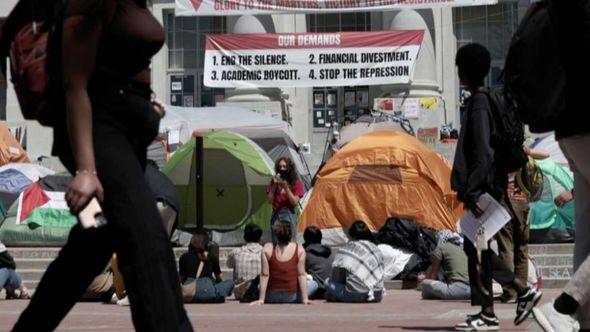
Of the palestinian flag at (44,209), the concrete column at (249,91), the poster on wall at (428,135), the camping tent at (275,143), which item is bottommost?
the palestinian flag at (44,209)

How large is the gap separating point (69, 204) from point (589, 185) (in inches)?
98.4

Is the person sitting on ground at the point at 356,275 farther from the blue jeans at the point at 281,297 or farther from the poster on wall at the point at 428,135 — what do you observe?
the poster on wall at the point at 428,135

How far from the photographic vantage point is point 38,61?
4.39 meters

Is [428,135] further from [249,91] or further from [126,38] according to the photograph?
[126,38]

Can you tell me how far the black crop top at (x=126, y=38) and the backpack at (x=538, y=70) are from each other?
194 cm

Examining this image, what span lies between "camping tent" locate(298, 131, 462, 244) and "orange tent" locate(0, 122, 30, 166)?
9116 millimetres

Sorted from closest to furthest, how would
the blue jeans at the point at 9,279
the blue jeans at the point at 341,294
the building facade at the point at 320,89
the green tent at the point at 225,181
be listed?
the blue jeans at the point at 341,294, the blue jeans at the point at 9,279, the green tent at the point at 225,181, the building facade at the point at 320,89

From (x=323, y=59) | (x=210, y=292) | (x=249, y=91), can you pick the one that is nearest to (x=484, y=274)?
(x=210, y=292)

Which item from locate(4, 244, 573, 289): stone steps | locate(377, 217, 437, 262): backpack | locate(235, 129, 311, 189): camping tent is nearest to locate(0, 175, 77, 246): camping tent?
locate(4, 244, 573, 289): stone steps

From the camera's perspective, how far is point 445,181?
19453mm

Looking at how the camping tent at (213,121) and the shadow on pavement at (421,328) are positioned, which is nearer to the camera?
the shadow on pavement at (421,328)

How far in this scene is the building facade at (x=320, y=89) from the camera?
31.7 meters

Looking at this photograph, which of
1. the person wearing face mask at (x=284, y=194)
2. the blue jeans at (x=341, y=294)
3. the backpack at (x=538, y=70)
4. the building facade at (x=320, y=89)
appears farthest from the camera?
the building facade at (x=320, y=89)

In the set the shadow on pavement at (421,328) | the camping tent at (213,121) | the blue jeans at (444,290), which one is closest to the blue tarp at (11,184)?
the camping tent at (213,121)
